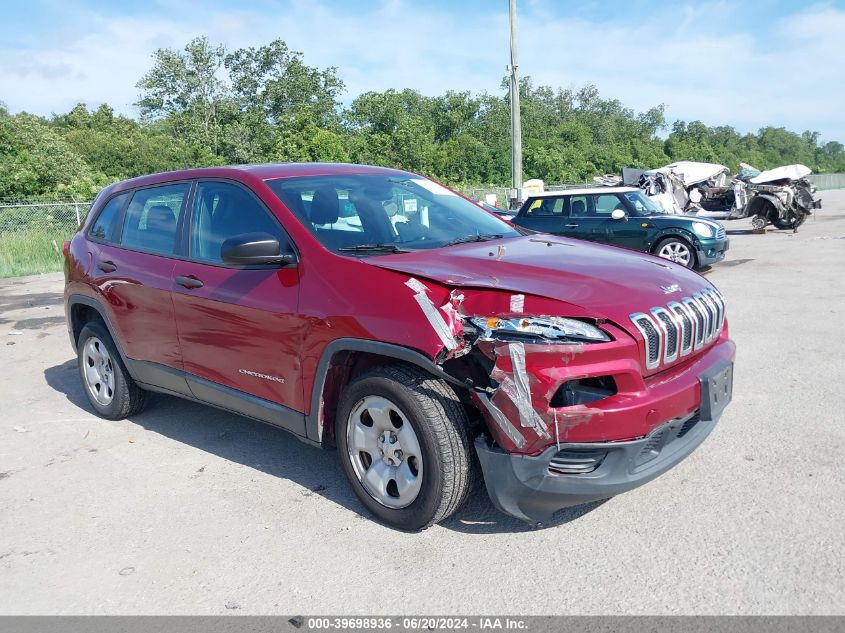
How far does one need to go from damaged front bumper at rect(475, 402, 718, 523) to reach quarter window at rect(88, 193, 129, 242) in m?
3.52

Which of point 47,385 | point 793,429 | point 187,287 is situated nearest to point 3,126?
point 47,385

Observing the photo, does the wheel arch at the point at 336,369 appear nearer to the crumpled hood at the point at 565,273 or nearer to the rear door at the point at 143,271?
the crumpled hood at the point at 565,273

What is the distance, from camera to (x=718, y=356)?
3504 mm

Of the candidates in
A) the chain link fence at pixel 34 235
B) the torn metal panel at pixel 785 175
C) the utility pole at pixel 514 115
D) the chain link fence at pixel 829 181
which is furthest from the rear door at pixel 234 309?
the chain link fence at pixel 829 181

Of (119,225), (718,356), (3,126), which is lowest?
(718,356)

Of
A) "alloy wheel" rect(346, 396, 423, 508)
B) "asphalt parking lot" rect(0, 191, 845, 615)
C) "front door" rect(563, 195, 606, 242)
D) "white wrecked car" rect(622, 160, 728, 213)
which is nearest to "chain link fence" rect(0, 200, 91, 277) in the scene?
"front door" rect(563, 195, 606, 242)

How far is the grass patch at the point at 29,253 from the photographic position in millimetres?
15969

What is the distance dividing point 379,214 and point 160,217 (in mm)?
1677

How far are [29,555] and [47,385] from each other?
348 cm

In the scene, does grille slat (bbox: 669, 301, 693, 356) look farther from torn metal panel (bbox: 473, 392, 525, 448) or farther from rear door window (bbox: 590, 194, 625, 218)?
rear door window (bbox: 590, 194, 625, 218)

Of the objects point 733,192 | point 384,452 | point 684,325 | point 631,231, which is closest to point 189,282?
point 384,452

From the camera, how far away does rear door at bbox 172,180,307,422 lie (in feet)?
12.2

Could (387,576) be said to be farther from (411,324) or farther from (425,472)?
(411,324)

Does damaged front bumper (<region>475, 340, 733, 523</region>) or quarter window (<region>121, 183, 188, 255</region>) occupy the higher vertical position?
quarter window (<region>121, 183, 188, 255</region>)
